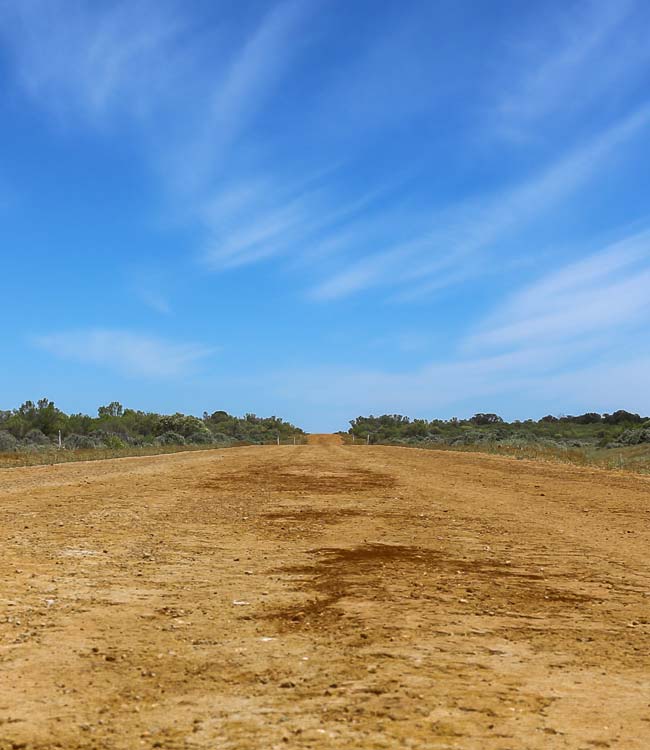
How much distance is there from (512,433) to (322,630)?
218 feet

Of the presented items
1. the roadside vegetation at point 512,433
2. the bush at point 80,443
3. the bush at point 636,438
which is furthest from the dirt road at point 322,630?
the bush at point 636,438

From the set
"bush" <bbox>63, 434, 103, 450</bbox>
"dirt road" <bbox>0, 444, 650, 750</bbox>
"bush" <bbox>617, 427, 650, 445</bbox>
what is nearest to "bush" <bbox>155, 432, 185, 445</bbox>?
"bush" <bbox>63, 434, 103, 450</bbox>

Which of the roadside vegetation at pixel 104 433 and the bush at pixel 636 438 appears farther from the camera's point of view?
the bush at pixel 636 438

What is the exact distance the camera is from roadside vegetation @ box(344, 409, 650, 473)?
4876 centimetres

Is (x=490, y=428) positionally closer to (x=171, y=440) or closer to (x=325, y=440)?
(x=325, y=440)

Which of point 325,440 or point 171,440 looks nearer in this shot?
point 171,440

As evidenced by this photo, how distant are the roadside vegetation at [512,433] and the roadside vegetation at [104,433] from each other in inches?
510

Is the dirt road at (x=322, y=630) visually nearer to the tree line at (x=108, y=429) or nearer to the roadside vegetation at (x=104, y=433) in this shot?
the roadside vegetation at (x=104, y=433)

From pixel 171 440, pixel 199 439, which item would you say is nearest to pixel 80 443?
pixel 171 440

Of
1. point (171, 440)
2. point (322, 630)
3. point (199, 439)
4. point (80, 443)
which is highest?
point (199, 439)

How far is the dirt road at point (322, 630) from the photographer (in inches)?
151

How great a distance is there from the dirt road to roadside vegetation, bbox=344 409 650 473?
90.1 ft

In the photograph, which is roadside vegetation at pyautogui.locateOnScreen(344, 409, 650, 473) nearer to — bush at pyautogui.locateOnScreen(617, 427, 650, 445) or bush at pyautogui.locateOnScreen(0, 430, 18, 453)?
bush at pyautogui.locateOnScreen(617, 427, 650, 445)

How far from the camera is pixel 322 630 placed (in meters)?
5.49
